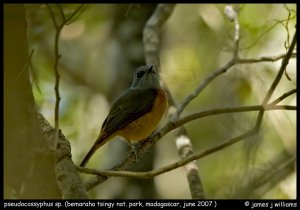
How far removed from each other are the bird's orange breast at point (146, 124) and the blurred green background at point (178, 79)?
67 centimetres

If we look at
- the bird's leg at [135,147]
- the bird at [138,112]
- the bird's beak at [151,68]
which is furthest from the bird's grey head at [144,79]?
the bird's leg at [135,147]

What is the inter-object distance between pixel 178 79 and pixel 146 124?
6.54 feet

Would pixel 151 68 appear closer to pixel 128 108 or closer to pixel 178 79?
pixel 128 108

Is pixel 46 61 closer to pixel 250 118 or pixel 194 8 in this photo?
pixel 194 8

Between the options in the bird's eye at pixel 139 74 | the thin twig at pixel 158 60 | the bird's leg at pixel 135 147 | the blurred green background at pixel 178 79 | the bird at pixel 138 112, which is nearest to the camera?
the thin twig at pixel 158 60

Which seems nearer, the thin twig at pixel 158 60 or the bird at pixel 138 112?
the thin twig at pixel 158 60

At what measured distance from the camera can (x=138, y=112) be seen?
6.10 meters

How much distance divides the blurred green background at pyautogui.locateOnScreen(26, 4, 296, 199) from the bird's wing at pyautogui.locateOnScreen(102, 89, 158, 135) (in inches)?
28.3

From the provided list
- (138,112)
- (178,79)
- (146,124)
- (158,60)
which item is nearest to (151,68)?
(158,60)

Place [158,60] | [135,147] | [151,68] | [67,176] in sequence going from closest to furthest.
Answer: [67,176] < [135,147] < [151,68] < [158,60]

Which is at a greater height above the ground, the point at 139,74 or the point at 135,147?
the point at 139,74

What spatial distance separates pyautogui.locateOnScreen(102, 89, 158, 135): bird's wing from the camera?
19.0 ft

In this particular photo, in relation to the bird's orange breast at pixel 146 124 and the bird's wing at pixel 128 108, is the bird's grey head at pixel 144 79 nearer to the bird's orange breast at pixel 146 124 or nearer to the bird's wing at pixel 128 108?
the bird's wing at pixel 128 108

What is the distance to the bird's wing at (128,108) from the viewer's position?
19.0 feet
